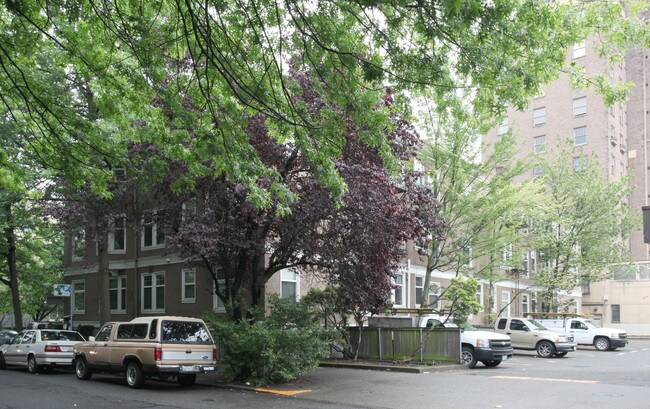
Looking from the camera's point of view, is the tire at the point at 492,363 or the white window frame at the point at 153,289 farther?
Answer: the white window frame at the point at 153,289

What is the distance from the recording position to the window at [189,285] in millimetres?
28328

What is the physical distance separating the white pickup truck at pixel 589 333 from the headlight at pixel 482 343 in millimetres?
12127

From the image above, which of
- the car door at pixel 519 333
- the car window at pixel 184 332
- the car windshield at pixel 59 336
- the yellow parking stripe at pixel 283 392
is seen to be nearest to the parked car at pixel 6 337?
the car windshield at pixel 59 336

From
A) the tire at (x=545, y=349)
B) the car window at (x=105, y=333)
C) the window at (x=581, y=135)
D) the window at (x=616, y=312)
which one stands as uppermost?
the window at (x=581, y=135)

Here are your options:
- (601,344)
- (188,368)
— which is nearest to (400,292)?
(601,344)

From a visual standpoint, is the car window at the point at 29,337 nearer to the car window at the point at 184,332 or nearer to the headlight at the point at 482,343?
the car window at the point at 184,332

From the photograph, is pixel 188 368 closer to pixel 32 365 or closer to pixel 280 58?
pixel 32 365

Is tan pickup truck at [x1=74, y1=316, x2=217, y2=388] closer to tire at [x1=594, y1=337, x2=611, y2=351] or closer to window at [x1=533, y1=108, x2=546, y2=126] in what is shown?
tire at [x1=594, y1=337, x2=611, y2=351]

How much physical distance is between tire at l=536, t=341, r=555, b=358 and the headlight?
7.47m

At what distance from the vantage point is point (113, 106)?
11391mm

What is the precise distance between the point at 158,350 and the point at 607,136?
176 ft

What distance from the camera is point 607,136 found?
58562 millimetres

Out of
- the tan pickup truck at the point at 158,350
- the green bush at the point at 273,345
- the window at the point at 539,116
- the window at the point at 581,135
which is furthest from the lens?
the window at the point at 539,116

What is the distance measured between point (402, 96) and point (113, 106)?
17.1 feet
